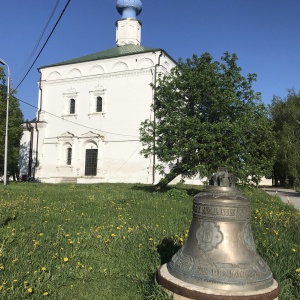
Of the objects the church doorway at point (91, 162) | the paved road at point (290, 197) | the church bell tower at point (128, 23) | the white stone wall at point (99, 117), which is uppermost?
the church bell tower at point (128, 23)

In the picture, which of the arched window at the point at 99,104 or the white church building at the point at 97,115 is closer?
the white church building at the point at 97,115

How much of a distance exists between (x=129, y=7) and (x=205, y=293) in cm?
3447

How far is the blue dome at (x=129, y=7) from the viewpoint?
33.9 metres

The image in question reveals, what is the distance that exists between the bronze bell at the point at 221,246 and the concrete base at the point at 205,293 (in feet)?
0.19

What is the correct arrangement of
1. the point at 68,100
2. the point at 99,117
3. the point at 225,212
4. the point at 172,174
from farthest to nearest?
the point at 68,100 → the point at 99,117 → the point at 172,174 → the point at 225,212

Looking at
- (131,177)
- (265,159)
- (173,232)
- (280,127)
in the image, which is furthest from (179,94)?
(280,127)

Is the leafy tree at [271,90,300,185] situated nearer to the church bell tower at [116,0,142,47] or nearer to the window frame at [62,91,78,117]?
the church bell tower at [116,0,142,47]

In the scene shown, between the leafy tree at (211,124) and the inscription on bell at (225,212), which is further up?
the leafy tree at (211,124)

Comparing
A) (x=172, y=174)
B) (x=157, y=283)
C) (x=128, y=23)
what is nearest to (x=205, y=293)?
(x=157, y=283)

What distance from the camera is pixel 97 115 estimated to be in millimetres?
30047

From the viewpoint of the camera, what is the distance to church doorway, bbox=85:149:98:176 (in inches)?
1176

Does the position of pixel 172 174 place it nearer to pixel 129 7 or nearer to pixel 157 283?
pixel 157 283

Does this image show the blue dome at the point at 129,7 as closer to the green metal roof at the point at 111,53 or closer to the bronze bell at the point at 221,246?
the green metal roof at the point at 111,53

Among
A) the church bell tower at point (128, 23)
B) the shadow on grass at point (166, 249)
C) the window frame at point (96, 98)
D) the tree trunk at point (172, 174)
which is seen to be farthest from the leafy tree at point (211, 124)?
the church bell tower at point (128, 23)
